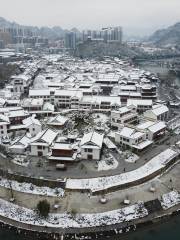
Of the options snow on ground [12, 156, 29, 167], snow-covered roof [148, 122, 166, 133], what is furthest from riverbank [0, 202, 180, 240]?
snow-covered roof [148, 122, 166, 133]

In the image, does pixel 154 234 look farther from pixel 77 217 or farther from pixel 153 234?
pixel 77 217

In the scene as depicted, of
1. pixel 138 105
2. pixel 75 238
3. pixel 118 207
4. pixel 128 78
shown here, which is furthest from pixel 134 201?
pixel 128 78

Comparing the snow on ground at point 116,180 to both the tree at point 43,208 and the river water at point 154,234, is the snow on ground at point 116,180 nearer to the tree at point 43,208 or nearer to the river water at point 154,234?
the tree at point 43,208

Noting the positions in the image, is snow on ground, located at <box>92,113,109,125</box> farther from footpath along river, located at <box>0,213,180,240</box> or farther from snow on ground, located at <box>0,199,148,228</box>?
footpath along river, located at <box>0,213,180,240</box>

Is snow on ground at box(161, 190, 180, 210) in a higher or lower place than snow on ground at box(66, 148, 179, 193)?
lower

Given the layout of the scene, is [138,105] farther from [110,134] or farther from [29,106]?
[29,106]

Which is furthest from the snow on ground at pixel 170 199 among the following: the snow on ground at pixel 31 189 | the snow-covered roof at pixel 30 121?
the snow-covered roof at pixel 30 121
